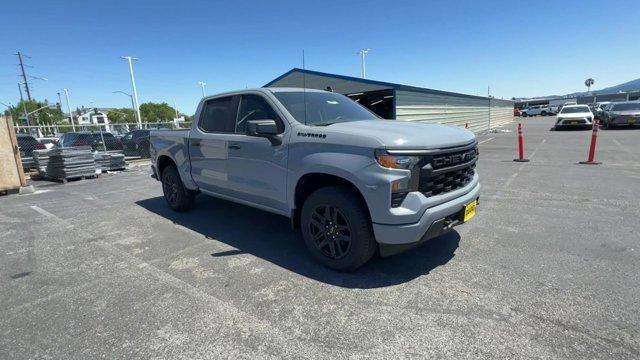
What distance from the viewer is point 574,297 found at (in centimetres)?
289

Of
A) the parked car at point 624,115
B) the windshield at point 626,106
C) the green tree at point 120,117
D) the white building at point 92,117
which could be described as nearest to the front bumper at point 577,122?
the parked car at point 624,115

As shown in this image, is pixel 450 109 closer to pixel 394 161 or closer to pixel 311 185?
pixel 311 185

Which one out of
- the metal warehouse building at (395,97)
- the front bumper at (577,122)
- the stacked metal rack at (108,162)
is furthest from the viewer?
the front bumper at (577,122)

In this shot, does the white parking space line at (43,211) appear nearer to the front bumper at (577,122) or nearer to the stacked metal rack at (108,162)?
the stacked metal rack at (108,162)

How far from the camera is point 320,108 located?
14.0ft

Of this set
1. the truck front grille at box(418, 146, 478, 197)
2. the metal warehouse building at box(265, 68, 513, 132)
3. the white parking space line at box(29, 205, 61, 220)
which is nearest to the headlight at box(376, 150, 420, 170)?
the truck front grille at box(418, 146, 478, 197)

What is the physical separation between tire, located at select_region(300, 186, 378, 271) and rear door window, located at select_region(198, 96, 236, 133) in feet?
5.98

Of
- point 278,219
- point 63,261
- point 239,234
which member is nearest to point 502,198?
point 278,219

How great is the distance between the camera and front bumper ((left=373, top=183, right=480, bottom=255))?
302cm

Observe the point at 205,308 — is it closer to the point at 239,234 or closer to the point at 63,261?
the point at 239,234

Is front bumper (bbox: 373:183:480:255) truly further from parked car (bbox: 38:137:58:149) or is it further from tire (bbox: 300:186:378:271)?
parked car (bbox: 38:137:58:149)

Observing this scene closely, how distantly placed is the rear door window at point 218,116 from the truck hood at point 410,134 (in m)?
1.72

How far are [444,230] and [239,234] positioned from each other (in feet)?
9.18

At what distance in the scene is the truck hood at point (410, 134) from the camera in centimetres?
303
